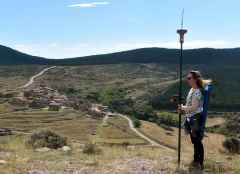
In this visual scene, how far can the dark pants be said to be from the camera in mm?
10623

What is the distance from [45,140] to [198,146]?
258 inches

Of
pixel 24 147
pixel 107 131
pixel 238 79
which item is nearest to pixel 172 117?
pixel 107 131

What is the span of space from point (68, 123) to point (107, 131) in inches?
356

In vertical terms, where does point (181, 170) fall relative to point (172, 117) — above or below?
above

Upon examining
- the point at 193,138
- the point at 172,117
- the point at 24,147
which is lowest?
the point at 172,117

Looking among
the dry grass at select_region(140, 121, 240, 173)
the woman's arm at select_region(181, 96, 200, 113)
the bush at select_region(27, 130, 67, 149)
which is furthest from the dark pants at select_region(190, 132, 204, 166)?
the bush at select_region(27, 130, 67, 149)

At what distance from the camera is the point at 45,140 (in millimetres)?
15789

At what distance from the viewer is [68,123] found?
99.6 meters

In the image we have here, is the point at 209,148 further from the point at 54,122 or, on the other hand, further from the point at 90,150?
the point at 54,122

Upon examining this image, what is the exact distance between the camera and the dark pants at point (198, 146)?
34.9 feet

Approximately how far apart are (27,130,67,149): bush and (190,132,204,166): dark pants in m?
5.76

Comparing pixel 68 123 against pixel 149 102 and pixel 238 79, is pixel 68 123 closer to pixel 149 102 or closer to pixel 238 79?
pixel 149 102

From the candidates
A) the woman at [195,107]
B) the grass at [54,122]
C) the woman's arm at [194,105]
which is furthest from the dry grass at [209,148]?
the grass at [54,122]

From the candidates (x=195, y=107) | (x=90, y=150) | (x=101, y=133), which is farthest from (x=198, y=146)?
(x=101, y=133)
